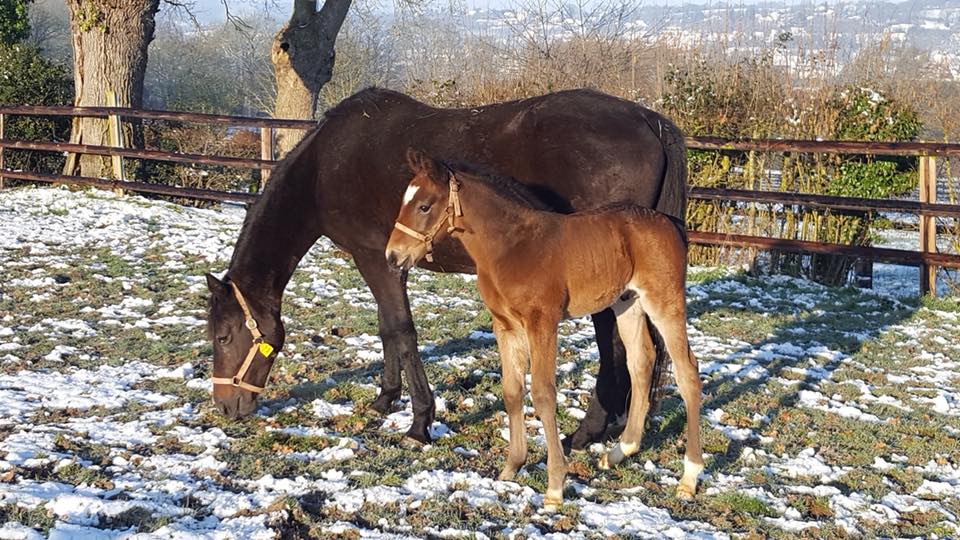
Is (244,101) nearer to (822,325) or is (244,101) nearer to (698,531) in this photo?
(822,325)

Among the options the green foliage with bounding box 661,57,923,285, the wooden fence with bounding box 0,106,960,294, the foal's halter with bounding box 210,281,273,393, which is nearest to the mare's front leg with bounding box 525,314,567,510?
the foal's halter with bounding box 210,281,273,393

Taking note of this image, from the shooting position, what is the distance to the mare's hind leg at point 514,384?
421cm

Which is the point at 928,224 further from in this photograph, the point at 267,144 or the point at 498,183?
the point at 267,144

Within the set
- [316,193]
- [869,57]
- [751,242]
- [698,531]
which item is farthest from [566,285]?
[869,57]

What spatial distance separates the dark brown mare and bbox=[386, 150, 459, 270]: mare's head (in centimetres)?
93

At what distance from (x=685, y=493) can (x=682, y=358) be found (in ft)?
2.11

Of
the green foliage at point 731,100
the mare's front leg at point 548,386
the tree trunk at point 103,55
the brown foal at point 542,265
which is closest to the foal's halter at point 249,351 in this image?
the brown foal at point 542,265

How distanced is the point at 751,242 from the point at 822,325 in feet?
6.16

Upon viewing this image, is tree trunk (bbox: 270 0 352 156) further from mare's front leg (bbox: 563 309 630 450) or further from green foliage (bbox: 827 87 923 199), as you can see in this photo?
mare's front leg (bbox: 563 309 630 450)

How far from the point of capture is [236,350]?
16.6 ft

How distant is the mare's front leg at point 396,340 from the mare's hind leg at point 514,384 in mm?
766

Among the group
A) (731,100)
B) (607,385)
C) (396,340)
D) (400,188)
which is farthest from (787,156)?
(396,340)

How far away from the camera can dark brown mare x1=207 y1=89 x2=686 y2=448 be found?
16.1 feet

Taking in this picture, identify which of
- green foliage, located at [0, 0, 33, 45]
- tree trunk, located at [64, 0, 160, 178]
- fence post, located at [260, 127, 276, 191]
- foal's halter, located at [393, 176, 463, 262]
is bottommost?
foal's halter, located at [393, 176, 463, 262]
